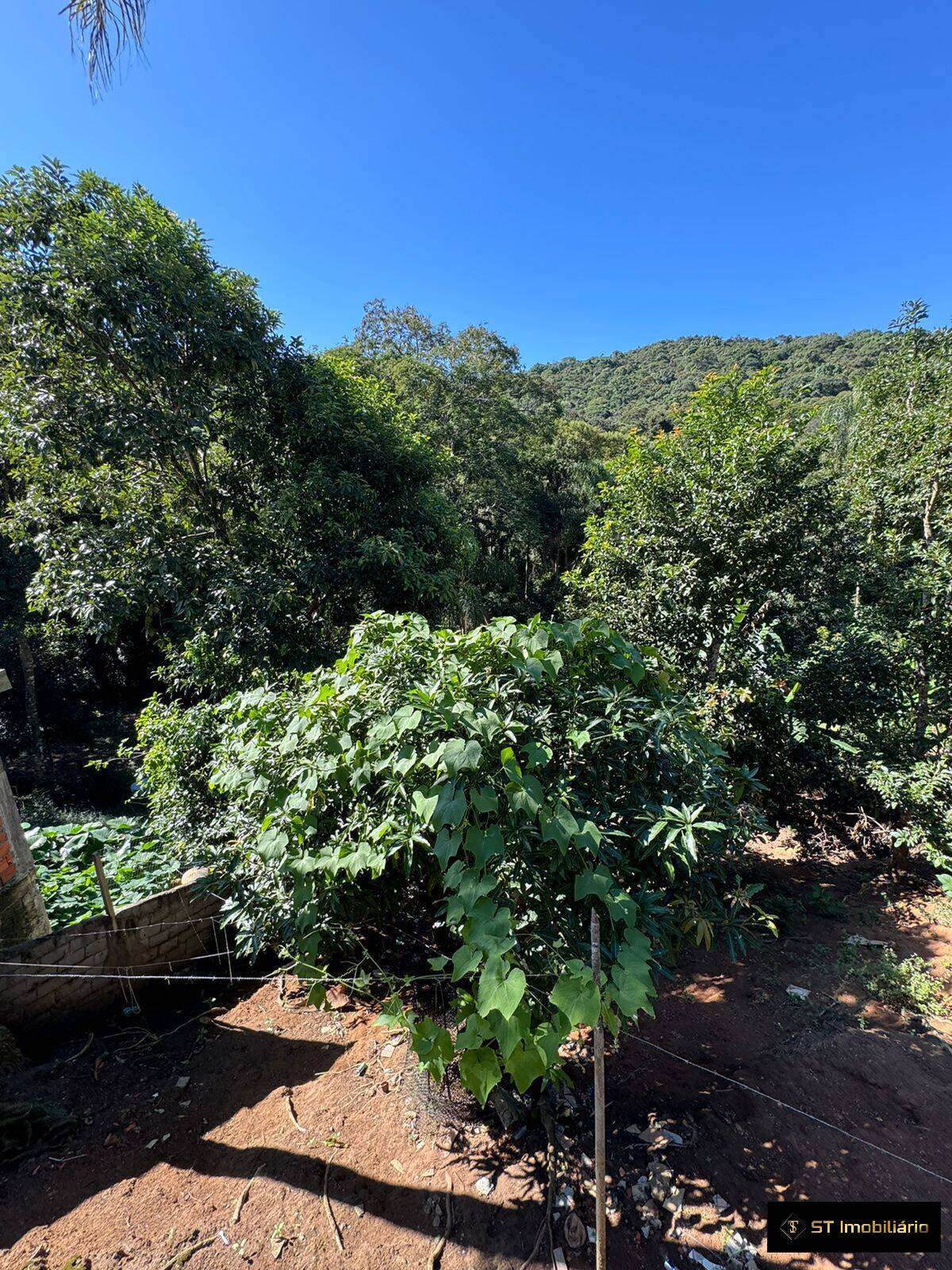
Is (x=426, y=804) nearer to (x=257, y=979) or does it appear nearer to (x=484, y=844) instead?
(x=484, y=844)

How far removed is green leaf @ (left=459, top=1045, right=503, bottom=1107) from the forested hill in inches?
1205

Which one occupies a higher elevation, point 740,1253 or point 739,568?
point 739,568

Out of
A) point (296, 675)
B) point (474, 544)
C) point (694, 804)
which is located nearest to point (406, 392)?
point (474, 544)

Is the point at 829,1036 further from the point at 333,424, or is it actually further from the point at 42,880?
the point at 333,424

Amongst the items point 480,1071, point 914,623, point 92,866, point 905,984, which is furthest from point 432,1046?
point 914,623

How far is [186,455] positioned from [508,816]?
4608 millimetres

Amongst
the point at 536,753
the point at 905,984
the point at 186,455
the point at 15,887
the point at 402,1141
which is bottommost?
the point at 905,984

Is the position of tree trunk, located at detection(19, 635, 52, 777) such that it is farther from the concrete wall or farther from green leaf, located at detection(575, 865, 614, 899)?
green leaf, located at detection(575, 865, 614, 899)

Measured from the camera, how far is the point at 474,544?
5.96 m

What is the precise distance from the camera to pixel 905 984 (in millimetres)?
2896

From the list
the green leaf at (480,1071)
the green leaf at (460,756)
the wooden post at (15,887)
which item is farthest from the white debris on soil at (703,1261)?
the wooden post at (15,887)

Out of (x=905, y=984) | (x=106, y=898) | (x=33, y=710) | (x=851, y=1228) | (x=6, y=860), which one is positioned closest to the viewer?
(x=851, y=1228)

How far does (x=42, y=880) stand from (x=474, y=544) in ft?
15.2

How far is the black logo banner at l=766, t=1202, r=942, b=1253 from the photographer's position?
1.60 metres
